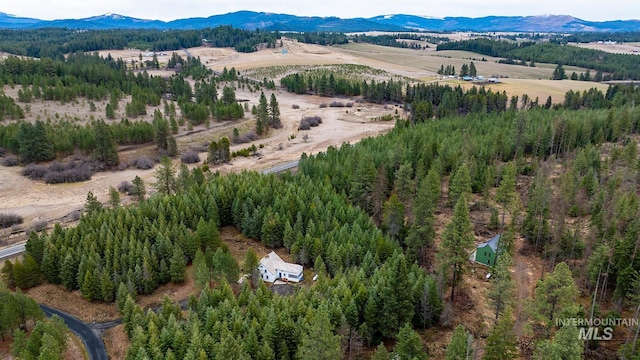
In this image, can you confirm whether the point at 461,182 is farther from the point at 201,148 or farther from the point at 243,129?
the point at 243,129

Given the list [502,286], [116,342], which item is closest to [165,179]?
[116,342]

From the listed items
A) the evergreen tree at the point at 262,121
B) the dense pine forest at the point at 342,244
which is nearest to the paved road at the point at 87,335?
the dense pine forest at the point at 342,244

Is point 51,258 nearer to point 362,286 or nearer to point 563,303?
point 362,286

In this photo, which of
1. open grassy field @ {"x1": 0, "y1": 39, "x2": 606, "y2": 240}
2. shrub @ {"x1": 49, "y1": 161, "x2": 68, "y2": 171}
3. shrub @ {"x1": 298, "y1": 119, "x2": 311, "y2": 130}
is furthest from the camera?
shrub @ {"x1": 298, "y1": 119, "x2": 311, "y2": 130}

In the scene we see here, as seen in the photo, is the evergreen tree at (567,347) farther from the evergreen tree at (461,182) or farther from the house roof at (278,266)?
the evergreen tree at (461,182)

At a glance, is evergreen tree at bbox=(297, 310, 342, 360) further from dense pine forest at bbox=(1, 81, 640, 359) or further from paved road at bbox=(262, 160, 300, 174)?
paved road at bbox=(262, 160, 300, 174)

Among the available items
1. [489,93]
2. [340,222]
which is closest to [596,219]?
[340,222]

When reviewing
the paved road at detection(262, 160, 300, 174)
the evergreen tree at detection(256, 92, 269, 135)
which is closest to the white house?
the paved road at detection(262, 160, 300, 174)
